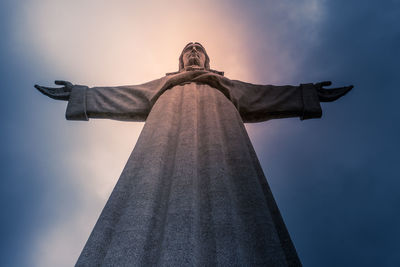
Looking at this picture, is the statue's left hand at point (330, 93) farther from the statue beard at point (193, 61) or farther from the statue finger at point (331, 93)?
the statue beard at point (193, 61)

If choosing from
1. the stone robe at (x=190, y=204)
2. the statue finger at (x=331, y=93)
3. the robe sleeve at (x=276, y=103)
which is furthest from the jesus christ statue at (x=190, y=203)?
the statue finger at (x=331, y=93)

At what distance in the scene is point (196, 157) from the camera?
5.83 ft

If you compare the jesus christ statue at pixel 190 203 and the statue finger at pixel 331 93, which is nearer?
the jesus christ statue at pixel 190 203

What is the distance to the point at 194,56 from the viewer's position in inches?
174

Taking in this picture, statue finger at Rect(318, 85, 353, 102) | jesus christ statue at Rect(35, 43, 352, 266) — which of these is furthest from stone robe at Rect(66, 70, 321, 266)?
statue finger at Rect(318, 85, 353, 102)

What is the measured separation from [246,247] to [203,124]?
1.22 m

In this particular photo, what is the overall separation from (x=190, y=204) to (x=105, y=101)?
2.95m

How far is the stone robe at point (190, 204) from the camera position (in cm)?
121

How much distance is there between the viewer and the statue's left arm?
12.2ft

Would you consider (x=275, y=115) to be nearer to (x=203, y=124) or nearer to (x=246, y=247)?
(x=203, y=124)

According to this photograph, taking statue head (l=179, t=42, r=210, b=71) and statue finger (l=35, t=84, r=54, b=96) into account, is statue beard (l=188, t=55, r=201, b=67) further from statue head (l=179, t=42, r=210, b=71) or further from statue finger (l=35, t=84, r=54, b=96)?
statue finger (l=35, t=84, r=54, b=96)

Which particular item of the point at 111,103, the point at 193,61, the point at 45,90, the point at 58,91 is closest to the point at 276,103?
the point at 193,61

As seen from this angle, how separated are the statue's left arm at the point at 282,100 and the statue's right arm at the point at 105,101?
4.06ft

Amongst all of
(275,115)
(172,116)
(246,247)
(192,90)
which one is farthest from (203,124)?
(275,115)
